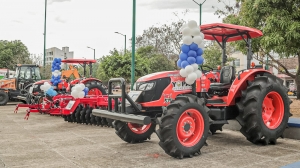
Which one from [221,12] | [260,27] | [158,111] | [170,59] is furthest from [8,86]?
[170,59]

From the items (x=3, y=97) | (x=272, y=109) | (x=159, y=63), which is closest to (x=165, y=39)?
(x=159, y=63)

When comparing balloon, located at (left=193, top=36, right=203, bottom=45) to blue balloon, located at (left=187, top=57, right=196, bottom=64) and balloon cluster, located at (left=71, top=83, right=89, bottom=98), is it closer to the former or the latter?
blue balloon, located at (left=187, top=57, right=196, bottom=64)

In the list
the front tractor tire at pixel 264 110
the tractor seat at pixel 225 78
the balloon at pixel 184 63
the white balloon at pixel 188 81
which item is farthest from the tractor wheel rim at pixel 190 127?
the tractor seat at pixel 225 78

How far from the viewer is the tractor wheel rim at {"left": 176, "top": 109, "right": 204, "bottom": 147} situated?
19.3 ft

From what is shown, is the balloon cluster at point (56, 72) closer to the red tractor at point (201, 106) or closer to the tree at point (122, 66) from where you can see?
the red tractor at point (201, 106)

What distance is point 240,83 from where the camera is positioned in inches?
264

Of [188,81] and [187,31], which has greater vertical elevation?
[187,31]

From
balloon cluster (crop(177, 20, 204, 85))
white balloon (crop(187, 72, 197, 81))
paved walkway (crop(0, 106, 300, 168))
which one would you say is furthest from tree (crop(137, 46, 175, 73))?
white balloon (crop(187, 72, 197, 81))

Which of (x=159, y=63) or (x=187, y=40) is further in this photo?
(x=159, y=63)

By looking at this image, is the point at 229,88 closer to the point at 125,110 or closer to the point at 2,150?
the point at 125,110

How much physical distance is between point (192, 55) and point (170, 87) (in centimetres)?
77

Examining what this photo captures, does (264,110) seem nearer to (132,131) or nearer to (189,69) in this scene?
(189,69)

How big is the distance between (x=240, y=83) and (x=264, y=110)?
100 centimetres

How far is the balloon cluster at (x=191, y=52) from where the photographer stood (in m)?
6.14
